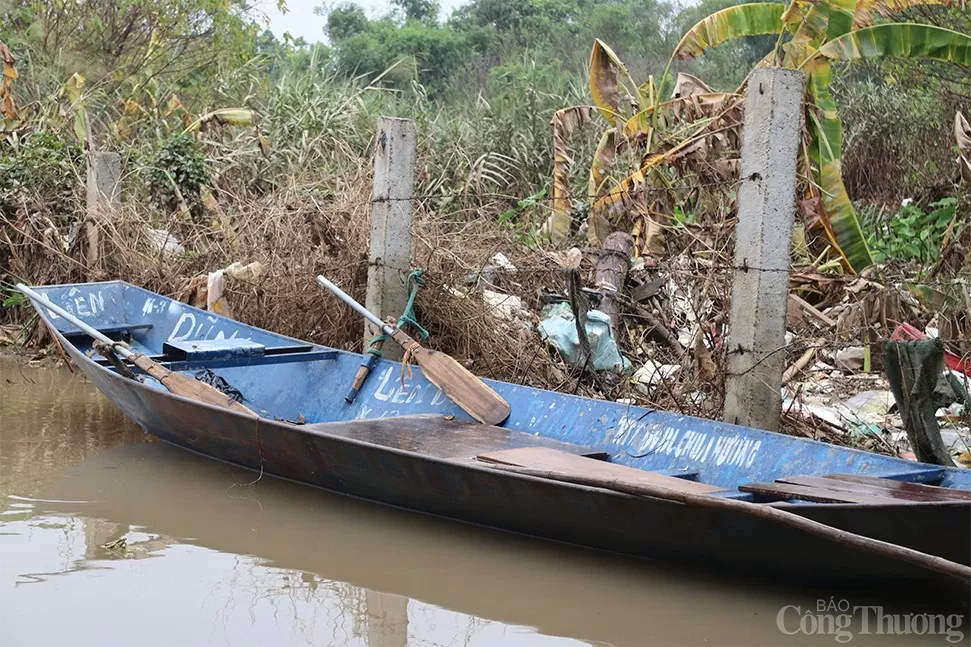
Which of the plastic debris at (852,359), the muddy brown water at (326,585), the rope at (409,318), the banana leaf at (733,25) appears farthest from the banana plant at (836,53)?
the muddy brown water at (326,585)

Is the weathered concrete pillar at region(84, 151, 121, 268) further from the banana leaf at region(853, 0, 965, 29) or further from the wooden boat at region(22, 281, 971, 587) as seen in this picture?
the banana leaf at region(853, 0, 965, 29)

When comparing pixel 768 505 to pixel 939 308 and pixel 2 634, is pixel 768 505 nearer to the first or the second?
pixel 2 634

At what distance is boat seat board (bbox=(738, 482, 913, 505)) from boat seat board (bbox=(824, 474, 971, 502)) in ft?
0.30

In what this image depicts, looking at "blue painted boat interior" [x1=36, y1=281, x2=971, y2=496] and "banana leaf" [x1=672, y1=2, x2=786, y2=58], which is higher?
"banana leaf" [x1=672, y1=2, x2=786, y2=58]

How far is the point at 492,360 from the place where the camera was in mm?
7383

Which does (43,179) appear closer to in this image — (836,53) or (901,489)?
(836,53)

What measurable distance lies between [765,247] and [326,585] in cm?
252

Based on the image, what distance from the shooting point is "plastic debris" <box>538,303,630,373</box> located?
6.94 m

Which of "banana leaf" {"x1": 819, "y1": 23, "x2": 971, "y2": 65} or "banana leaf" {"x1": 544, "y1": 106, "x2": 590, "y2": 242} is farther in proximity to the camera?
"banana leaf" {"x1": 544, "y1": 106, "x2": 590, "y2": 242}

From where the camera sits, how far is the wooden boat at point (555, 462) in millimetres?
3881

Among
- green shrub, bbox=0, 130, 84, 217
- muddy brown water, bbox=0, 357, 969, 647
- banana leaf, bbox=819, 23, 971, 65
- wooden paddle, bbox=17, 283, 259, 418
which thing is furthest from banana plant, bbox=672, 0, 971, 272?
green shrub, bbox=0, 130, 84, 217

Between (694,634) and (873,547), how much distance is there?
76cm

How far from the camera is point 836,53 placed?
7414 mm

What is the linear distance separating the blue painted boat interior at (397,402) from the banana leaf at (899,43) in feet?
11.0
